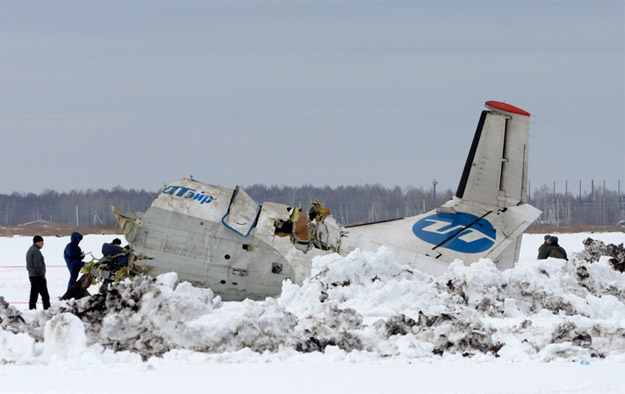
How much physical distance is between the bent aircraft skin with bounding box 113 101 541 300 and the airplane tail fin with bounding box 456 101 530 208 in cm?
2

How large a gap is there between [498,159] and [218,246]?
6349 mm

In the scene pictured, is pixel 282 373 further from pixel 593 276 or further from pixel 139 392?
pixel 593 276

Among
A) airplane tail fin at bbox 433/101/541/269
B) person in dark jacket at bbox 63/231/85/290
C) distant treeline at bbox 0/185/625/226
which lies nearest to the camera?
person in dark jacket at bbox 63/231/85/290

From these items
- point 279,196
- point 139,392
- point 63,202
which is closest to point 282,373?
point 139,392

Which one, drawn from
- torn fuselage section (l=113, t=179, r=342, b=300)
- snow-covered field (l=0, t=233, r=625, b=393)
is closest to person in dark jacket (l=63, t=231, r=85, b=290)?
torn fuselage section (l=113, t=179, r=342, b=300)

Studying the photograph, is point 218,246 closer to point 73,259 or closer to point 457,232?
point 73,259

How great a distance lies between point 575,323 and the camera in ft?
36.4

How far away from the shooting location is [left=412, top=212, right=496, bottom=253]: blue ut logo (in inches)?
646

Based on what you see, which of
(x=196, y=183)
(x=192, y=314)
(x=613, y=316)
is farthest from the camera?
(x=196, y=183)

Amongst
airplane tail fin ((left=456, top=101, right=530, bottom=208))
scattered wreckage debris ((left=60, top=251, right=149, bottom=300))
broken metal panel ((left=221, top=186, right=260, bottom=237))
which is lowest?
scattered wreckage debris ((left=60, top=251, right=149, bottom=300))

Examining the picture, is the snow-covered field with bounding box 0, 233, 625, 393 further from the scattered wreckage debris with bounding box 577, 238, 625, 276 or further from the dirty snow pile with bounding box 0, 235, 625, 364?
the scattered wreckage debris with bounding box 577, 238, 625, 276

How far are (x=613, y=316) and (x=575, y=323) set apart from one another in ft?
6.75

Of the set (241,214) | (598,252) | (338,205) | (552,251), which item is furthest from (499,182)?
(338,205)

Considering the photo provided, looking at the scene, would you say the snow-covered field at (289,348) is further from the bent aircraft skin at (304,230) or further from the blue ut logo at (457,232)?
the blue ut logo at (457,232)
